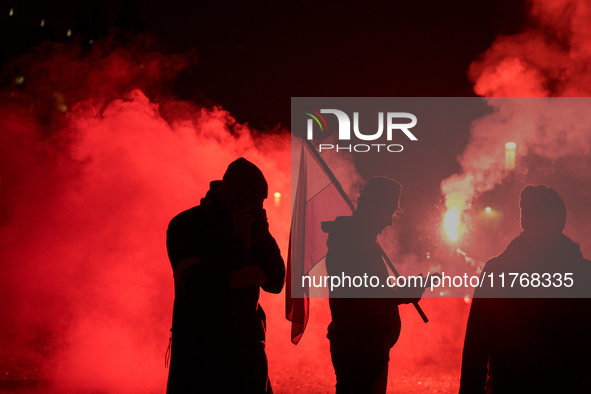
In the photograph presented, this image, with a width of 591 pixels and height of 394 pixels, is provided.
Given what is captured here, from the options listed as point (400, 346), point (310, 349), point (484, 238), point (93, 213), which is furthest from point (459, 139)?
point (93, 213)

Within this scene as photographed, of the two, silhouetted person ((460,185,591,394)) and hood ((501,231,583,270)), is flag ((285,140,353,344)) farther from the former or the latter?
hood ((501,231,583,270))

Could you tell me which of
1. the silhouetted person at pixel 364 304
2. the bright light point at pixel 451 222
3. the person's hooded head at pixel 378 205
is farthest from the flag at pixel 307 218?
the bright light point at pixel 451 222

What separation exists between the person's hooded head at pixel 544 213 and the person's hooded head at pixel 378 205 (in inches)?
35.9

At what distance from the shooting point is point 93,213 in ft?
21.6

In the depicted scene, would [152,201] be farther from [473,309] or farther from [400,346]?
[473,309]

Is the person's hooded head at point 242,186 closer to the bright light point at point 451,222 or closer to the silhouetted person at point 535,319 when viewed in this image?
the silhouetted person at point 535,319

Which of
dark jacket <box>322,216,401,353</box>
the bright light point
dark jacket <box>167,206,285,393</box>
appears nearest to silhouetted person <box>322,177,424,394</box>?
dark jacket <box>322,216,401,353</box>

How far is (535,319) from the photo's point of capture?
2082mm

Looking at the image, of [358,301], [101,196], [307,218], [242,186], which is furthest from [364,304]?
[101,196]

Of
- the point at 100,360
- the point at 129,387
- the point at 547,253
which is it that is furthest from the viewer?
the point at 100,360

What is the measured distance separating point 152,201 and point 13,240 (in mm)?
2277

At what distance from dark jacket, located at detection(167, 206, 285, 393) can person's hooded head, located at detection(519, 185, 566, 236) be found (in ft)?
4.32

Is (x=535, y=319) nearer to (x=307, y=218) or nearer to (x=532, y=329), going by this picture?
(x=532, y=329)

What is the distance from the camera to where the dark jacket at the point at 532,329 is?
2.01 meters
